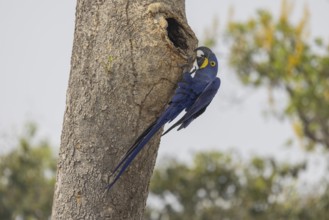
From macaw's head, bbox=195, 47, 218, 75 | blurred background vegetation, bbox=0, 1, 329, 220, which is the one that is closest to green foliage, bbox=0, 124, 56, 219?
blurred background vegetation, bbox=0, 1, 329, 220

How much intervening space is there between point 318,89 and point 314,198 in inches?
83.0

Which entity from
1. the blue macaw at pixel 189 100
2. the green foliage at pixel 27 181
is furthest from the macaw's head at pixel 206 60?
the green foliage at pixel 27 181

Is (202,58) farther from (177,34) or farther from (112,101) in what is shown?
(112,101)

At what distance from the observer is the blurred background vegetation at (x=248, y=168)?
53.0 feet

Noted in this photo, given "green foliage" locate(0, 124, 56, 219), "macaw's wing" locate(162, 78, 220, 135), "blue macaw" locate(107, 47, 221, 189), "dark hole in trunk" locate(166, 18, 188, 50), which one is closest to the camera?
"blue macaw" locate(107, 47, 221, 189)

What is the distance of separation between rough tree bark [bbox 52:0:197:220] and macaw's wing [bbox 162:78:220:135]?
0.14 m

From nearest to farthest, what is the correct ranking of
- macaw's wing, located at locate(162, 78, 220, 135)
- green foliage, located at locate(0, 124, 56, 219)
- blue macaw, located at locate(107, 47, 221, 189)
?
blue macaw, located at locate(107, 47, 221, 189), macaw's wing, located at locate(162, 78, 220, 135), green foliage, located at locate(0, 124, 56, 219)

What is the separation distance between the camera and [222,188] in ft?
57.7

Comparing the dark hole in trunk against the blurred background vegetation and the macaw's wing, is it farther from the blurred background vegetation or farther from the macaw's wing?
the blurred background vegetation

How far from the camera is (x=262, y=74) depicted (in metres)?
17.4

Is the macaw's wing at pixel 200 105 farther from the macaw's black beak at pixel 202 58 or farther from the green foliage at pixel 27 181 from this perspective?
the green foliage at pixel 27 181

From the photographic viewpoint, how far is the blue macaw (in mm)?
4465

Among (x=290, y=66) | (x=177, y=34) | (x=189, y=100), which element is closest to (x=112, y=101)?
(x=189, y=100)

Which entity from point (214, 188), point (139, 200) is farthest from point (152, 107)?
point (214, 188)
